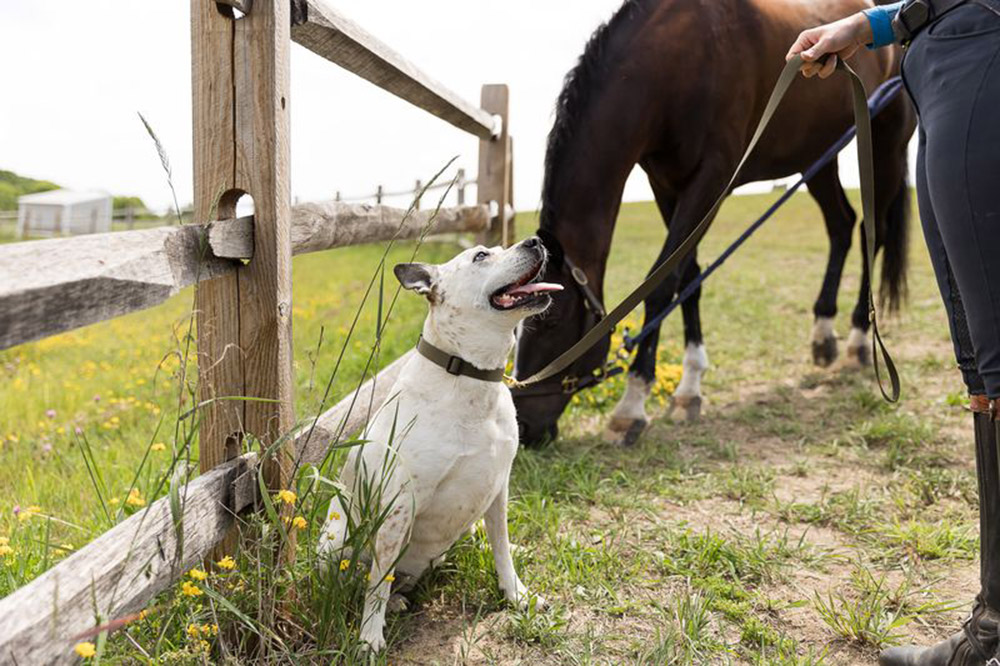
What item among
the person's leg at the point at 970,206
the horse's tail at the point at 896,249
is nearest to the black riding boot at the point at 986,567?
the person's leg at the point at 970,206

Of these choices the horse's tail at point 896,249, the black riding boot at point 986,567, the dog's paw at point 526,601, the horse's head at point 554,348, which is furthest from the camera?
the horse's tail at point 896,249

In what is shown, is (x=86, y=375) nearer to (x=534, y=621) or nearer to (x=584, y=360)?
(x=584, y=360)

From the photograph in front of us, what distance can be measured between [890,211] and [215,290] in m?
5.71

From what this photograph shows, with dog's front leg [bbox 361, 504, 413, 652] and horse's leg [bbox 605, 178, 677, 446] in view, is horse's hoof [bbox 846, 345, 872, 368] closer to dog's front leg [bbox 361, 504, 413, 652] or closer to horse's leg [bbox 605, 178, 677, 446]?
horse's leg [bbox 605, 178, 677, 446]

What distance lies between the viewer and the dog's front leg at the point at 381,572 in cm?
219

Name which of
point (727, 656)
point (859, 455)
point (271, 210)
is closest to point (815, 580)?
point (727, 656)

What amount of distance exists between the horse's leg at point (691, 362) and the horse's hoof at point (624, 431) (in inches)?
19.6

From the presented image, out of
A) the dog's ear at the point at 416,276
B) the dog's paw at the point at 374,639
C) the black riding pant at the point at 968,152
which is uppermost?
→ the black riding pant at the point at 968,152

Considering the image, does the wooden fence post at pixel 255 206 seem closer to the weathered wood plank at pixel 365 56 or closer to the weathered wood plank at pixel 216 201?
the weathered wood plank at pixel 216 201

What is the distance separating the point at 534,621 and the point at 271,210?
143cm

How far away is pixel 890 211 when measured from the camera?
620 centimetres

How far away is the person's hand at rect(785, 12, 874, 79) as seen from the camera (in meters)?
2.09

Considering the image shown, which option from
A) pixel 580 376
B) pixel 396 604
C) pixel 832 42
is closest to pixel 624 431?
pixel 580 376

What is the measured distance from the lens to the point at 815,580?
9.02 ft
